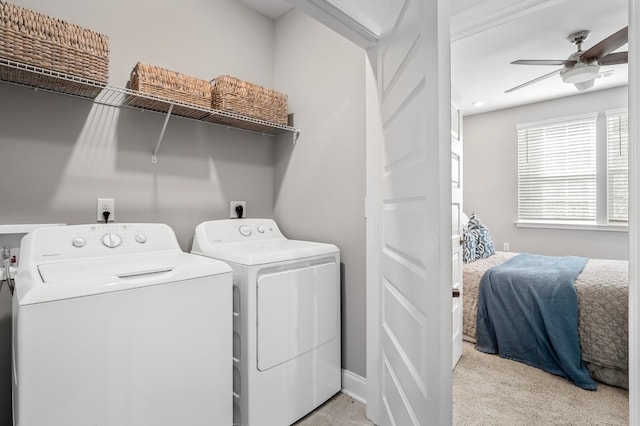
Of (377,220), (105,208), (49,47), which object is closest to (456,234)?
(377,220)

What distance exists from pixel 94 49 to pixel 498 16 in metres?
2.09

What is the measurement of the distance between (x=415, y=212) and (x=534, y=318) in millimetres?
2053

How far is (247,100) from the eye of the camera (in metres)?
2.05

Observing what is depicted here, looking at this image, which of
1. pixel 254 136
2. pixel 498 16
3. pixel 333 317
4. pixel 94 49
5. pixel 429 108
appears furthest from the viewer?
pixel 254 136

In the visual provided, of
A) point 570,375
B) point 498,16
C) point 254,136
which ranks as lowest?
point 570,375

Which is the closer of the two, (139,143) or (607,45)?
(139,143)

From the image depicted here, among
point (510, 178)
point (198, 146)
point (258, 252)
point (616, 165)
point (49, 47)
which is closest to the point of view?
point (49, 47)

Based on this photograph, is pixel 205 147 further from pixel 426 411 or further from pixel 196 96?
pixel 426 411

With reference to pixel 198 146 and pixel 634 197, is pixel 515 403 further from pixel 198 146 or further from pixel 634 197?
pixel 198 146

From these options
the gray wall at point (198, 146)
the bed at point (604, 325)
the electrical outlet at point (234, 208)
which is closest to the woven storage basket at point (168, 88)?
the gray wall at point (198, 146)

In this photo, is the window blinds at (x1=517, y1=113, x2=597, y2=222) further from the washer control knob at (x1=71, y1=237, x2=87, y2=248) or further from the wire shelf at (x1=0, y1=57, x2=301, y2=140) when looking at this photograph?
the washer control knob at (x1=71, y1=237, x2=87, y2=248)

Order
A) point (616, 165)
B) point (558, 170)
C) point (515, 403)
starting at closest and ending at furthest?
point (515, 403) → point (616, 165) → point (558, 170)

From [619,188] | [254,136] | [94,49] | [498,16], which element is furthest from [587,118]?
[94,49]

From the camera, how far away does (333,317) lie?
6.44ft
